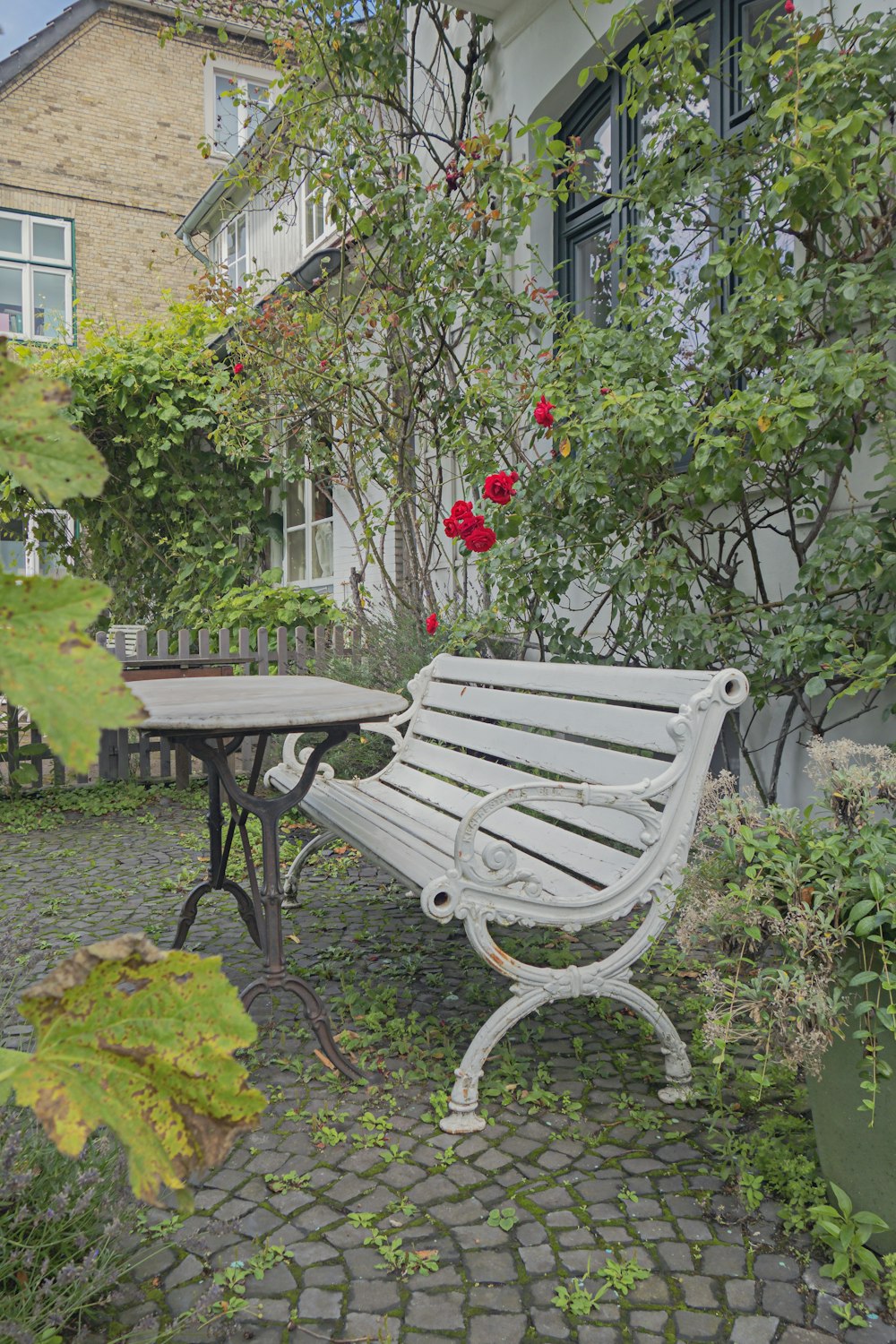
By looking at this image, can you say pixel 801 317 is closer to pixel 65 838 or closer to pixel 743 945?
pixel 743 945

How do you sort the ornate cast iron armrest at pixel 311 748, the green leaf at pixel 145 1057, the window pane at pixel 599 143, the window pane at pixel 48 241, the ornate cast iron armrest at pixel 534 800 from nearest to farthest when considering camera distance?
the green leaf at pixel 145 1057
the ornate cast iron armrest at pixel 534 800
the ornate cast iron armrest at pixel 311 748
the window pane at pixel 599 143
the window pane at pixel 48 241

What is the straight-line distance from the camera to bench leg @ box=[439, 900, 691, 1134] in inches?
91.7

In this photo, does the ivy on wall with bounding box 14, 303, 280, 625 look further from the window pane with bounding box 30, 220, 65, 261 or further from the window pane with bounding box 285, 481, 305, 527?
the window pane with bounding box 30, 220, 65, 261

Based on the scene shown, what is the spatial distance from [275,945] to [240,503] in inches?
319

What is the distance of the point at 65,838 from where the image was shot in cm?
564

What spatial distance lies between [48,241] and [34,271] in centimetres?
59

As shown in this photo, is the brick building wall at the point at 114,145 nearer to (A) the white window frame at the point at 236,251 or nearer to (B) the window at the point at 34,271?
(B) the window at the point at 34,271

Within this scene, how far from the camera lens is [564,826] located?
138 inches

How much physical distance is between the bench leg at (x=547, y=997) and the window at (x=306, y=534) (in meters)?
7.00

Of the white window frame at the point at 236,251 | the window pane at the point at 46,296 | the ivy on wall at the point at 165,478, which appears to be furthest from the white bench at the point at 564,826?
the window pane at the point at 46,296

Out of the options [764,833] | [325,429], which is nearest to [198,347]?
[325,429]

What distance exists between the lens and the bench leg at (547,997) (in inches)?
91.7

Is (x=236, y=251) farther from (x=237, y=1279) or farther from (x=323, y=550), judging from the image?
(x=237, y=1279)

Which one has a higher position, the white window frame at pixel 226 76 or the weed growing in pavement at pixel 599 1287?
the white window frame at pixel 226 76
